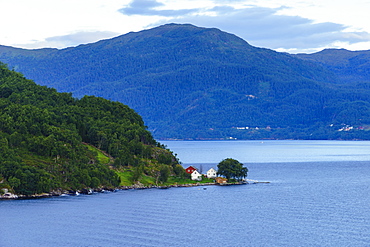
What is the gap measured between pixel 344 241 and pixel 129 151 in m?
106

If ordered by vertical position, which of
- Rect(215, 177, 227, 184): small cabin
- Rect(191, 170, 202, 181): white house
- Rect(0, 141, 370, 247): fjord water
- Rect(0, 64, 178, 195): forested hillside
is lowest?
Rect(0, 141, 370, 247): fjord water

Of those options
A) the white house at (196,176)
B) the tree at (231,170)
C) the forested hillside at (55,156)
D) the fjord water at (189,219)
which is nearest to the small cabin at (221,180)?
the tree at (231,170)

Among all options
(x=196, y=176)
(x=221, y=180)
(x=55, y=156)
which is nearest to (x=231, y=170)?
(x=221, y=180)

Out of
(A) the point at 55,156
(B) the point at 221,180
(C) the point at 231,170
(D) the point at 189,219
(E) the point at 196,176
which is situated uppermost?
(A) the point at 55,156

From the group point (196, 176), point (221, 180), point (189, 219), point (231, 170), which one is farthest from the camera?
point (231, 170)

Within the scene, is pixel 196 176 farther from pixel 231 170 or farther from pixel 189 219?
pixel 189 219

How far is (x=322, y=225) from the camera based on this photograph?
11256cm

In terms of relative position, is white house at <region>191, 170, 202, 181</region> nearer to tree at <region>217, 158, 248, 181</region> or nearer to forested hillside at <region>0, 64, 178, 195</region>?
tree at <region>217, 158, 248, 181</region>

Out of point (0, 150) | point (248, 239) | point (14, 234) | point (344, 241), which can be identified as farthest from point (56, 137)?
point (344, 241)

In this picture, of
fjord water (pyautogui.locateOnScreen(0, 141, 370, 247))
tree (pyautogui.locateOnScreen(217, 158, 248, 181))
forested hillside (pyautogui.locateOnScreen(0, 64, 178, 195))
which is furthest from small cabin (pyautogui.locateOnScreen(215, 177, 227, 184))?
fjord water (pyautogui.locateOnScreen(0, 141, 370, 247))

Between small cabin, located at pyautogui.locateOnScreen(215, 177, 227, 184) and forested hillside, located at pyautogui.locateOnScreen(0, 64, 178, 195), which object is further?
small cabin, located at pyautogui.locateOnScreen(215, 177, 227, 184)

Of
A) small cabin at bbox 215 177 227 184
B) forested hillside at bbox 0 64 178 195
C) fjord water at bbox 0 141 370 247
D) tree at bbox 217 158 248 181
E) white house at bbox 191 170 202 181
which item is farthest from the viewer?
tree at bbox 217 158 248 181

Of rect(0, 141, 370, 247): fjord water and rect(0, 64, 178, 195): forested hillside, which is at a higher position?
rect(0, 64, 178, 195): forested hillside

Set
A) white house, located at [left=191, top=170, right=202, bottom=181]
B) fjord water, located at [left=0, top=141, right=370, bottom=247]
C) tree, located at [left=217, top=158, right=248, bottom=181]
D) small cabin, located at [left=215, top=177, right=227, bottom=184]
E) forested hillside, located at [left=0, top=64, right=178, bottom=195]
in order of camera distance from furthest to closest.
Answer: tree, located at [left=217, top=158, right=248, bottom=181] → white house, located at [left=191, top=170, right=202, bottom=181] → small cabin, located at [left=215, top=177, right=227, bottom=184] → forested hillside, located at [left=0, top=64, right=178, bottom=195] → fjord water, located at [left=0, top=141, right=370, bottom=247]
